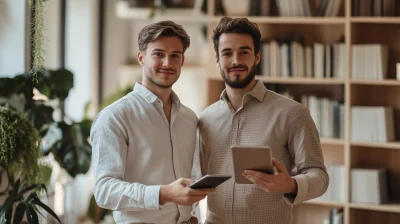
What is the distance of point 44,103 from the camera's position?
4.01 metres

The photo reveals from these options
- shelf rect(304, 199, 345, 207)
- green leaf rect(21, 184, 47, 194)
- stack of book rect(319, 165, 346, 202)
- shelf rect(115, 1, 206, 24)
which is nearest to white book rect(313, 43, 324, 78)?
stack of book rect(319, 165, 346, 202)

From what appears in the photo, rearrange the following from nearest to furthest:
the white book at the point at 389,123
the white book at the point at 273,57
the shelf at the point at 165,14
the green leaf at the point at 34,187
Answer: the green leaf at the point at 34,187
the white book at the point at 389,123
the white book at the point at 273,57
the shelf at the point at 165,14

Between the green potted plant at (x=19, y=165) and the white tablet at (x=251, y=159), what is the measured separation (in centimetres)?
107

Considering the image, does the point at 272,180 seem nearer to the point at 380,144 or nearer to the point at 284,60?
the point at 380,144

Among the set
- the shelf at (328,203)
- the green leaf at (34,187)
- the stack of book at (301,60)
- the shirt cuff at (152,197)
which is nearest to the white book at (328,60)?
the stack of book at (301,60)

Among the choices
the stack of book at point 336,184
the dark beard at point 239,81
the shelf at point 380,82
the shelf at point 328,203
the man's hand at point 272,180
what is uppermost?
the dark beard at point 239,81

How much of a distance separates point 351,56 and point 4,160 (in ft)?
7.52

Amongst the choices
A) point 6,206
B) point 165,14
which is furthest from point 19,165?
point 165,14

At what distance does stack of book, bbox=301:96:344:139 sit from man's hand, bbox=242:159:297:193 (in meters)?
2.24

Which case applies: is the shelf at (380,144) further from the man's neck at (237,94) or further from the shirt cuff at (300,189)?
the shirt cuff at (300,189)

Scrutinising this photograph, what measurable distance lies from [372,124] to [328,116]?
29cm

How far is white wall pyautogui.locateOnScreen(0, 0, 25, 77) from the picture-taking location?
148 inches

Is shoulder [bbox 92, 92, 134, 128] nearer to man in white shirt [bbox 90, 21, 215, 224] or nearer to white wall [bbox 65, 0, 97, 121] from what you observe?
man in white shirt [bbox 90, 21, 215, 224]

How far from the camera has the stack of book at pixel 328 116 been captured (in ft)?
14.6
